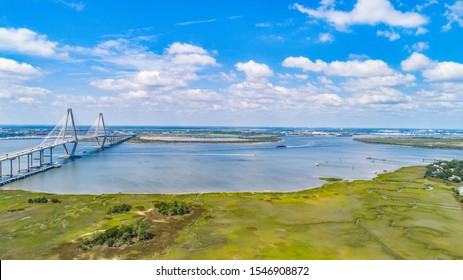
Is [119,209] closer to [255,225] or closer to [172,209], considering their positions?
[172,209]

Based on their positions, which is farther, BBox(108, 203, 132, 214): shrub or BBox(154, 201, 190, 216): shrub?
BBox(108, 203, 132, 214): shrub

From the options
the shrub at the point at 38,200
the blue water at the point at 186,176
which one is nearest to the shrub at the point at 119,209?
the shrub at the point at 38,200

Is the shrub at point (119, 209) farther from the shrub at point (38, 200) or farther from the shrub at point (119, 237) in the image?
the shrub at point (38, 200)

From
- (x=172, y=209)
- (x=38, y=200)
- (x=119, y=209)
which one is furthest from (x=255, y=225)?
(x=38, y=200)

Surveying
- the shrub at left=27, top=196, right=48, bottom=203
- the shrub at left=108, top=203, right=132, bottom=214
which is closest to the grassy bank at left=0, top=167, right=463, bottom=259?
the shrub at left=108, top=203, right=132, bottom=214

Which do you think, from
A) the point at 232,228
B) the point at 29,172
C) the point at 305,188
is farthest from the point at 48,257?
the point at 29,172

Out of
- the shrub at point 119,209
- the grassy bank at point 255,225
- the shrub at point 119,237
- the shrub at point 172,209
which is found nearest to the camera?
the grassy bank at point 255,225

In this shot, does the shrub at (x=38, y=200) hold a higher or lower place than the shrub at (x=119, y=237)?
lower

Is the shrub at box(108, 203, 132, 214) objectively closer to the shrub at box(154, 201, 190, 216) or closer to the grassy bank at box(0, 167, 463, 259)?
the grassy bank at box(0, 167, 463, 259)

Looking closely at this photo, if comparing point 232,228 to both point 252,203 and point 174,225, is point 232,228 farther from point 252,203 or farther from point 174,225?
point 252,203
